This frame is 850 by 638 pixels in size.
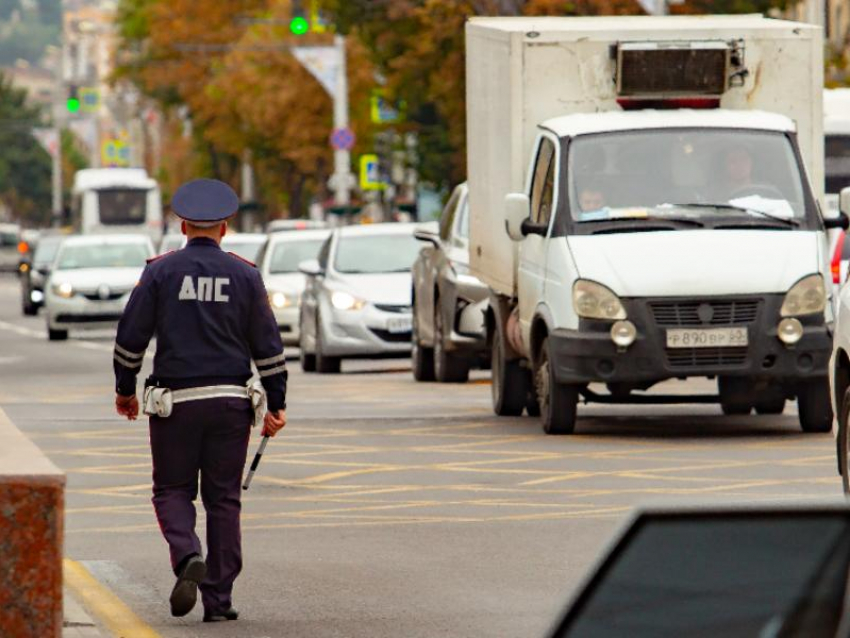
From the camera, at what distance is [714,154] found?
17.9m

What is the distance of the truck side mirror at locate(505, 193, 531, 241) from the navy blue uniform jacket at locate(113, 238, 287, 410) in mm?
8251

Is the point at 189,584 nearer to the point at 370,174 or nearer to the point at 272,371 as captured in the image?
the point at 272,371

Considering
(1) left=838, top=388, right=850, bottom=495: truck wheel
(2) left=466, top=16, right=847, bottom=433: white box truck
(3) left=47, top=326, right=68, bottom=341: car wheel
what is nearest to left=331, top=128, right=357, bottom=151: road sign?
(3) left=47, top=326, right=68, bottom=341: car wheel

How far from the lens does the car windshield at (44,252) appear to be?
58719 millimetres

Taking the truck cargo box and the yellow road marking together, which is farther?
the truck cargo box

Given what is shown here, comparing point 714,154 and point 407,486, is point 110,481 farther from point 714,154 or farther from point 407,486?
point 714,154

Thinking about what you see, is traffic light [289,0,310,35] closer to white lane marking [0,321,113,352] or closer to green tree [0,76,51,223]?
white lane marking [0,321,113,352]

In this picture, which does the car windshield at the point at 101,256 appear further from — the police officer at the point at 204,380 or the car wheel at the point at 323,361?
the police officer at the point at 204,380

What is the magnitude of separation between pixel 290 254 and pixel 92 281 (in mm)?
6706

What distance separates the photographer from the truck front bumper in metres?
17.0

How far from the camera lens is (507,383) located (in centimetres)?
1969

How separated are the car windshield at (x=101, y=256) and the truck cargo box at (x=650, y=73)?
22.0 m

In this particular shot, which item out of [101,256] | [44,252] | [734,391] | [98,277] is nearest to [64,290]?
[98,277]

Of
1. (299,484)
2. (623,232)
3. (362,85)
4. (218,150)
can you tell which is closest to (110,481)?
(299,484)
